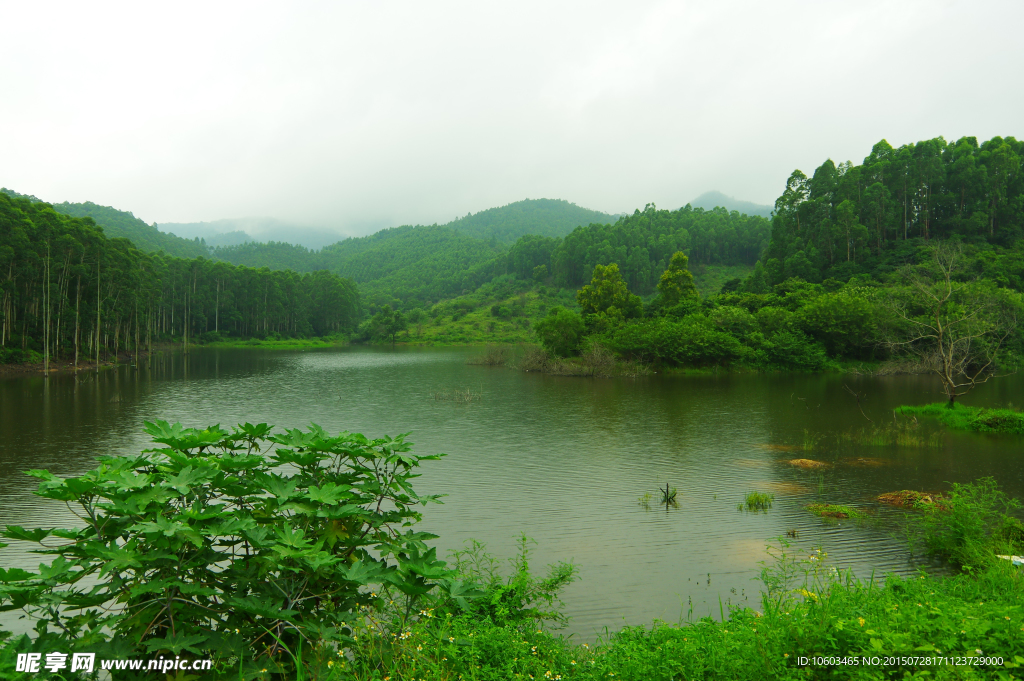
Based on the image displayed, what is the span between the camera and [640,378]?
1527 inches

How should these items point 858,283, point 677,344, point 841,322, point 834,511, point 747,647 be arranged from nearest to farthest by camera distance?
point 747,647
point 834,511
point 677,344
point 841,322
point 858,283

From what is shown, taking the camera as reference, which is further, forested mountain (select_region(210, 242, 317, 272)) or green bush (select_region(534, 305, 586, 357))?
forested mountain (select_region(210, 242, 317, 272))

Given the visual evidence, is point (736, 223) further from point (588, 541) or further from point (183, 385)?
point (588, 541)

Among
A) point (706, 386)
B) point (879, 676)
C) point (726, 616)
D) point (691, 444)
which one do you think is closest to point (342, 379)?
point (706, 386)

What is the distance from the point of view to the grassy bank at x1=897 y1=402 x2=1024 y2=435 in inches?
723

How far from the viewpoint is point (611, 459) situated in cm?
1580

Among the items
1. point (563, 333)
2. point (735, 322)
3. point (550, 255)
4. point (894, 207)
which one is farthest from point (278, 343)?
point (894, 207)

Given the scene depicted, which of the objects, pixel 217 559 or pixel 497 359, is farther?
pixel 497 359

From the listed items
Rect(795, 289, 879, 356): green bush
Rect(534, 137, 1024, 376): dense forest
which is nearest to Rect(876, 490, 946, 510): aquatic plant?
Rect(534, 137, 1024, 376): dense forest

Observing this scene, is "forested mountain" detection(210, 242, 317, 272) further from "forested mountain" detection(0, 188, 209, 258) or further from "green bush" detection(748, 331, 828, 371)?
"green bush" detection(748, 331, 828, 371)

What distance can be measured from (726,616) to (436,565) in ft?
14.1

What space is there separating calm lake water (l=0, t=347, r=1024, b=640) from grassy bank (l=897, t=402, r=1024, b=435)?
118 centimetres

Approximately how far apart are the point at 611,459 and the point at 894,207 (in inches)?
2499

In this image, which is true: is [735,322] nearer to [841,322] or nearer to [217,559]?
[841,322]
